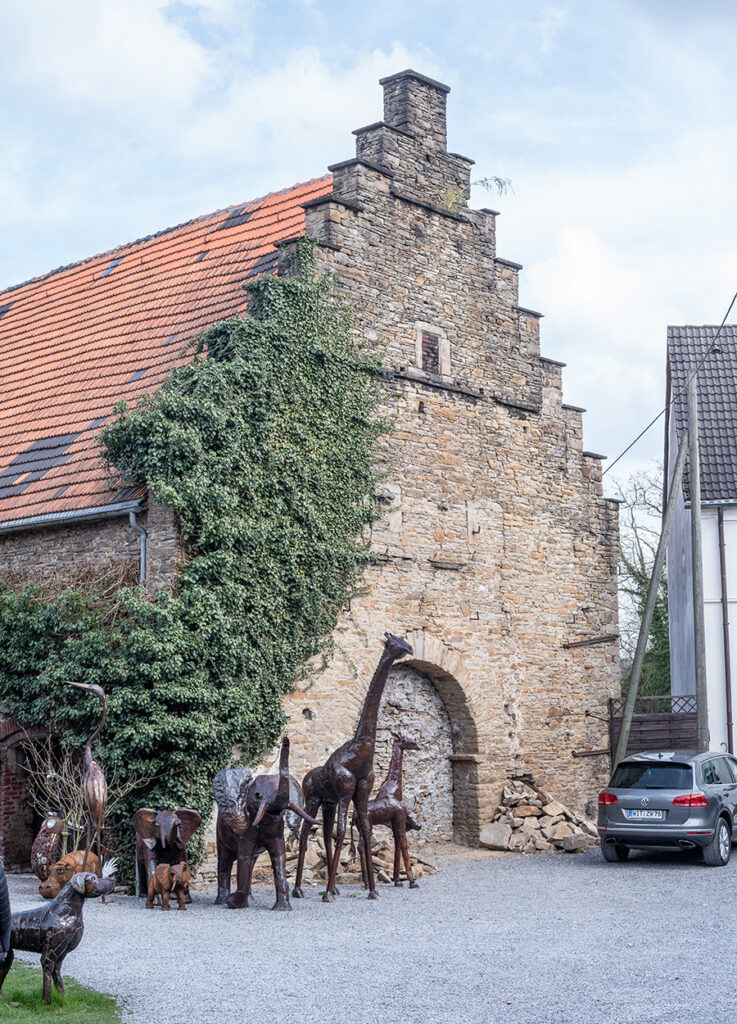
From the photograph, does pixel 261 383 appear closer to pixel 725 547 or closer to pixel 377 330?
pixel 377 330

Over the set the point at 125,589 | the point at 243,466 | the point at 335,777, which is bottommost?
the point at 335,777

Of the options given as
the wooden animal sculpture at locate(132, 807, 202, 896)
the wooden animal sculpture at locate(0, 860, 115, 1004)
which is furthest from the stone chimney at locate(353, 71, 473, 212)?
the wooden animal sculpture at locate(0, 860, 115, 1004)

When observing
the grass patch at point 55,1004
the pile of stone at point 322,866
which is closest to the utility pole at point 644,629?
the pile of stone at point 322,866

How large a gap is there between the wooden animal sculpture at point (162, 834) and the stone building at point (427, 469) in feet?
9.05

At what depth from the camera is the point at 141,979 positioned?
8359mm

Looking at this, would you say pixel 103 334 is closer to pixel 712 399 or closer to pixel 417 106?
pixel 417 106

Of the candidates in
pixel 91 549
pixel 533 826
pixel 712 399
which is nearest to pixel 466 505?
pixel 533 826

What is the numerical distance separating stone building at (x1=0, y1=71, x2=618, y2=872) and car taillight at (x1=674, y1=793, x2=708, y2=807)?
3.62m

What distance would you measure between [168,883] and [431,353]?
856 centimetres

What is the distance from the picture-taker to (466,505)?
17344mm

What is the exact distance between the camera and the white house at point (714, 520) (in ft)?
68.9

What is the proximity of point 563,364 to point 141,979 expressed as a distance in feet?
43.1

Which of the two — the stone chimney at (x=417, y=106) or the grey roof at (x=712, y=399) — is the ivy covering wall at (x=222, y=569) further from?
the grey roof at (x=712, y=399)

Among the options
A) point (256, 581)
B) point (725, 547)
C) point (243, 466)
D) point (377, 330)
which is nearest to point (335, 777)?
point (256, 581)
